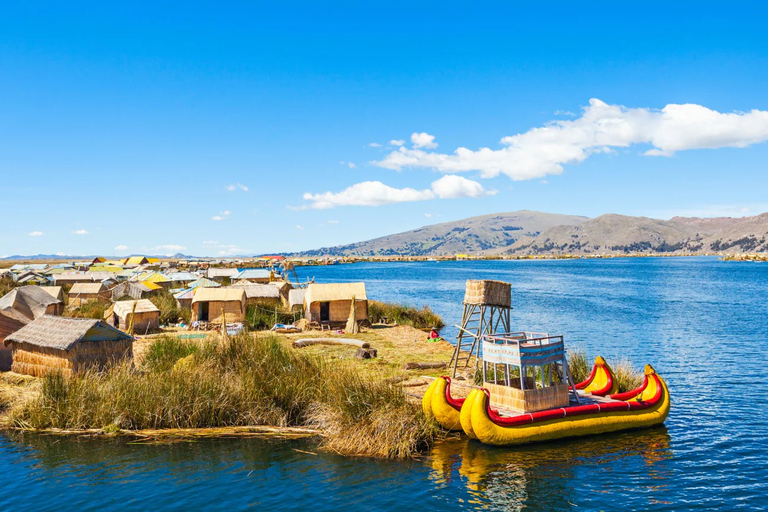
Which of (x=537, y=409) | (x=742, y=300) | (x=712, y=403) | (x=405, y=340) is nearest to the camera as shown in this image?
(x=537, y=409)

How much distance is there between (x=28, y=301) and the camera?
31.8 metres

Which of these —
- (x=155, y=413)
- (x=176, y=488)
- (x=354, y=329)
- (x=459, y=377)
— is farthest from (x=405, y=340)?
(x=176, y=488)

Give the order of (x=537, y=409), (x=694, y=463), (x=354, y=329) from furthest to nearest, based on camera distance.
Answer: (x=354, y=329)
(x=537, y=409)
(x=694, y=463)

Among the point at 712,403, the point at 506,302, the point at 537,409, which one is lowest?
the point at 712,403

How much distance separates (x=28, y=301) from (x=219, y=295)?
34.4 feet

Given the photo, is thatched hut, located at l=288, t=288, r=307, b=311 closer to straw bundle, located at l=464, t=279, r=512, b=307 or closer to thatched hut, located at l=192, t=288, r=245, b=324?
thatched hut, located at l=192, t=288, r=245, b=324

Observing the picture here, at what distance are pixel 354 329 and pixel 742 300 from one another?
1828 inches

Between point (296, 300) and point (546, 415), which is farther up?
point (296, 300)

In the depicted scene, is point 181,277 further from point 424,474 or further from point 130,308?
point 424,474

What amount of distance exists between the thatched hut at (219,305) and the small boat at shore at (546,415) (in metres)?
22.6

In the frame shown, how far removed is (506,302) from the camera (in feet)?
66.8

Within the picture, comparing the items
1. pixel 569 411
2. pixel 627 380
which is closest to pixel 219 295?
pixel 627 380

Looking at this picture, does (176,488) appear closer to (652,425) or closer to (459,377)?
(459,377)

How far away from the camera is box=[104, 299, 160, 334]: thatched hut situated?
106ft
